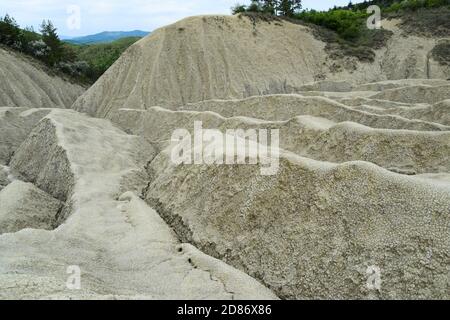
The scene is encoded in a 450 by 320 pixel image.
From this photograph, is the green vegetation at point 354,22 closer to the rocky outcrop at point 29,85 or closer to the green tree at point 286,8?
the green tree at point 286,8

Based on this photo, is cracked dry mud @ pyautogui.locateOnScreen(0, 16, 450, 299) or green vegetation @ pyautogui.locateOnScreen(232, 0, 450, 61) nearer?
cracked dry mud @ pyautogui.locateOnScreen(0, 16, 450, 299)

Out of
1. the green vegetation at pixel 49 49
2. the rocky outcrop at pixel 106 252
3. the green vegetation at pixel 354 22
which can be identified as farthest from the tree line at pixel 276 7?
the rocky outcrop at pixel 106 252

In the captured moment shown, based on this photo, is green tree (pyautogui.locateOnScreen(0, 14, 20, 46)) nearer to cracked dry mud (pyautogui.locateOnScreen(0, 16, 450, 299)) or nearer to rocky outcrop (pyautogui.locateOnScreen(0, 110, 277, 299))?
cracked dry mud (pyautogui.locateOnScreen(0, 16, 450, 299))

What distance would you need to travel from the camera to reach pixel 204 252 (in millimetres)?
7180

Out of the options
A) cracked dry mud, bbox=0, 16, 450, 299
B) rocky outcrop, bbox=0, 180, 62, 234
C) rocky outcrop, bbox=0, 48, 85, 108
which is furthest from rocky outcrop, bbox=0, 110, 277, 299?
rocky outcrop, bbox=0, 48, 85, 108

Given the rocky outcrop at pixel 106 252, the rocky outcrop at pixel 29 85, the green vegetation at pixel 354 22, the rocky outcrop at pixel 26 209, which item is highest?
the green vegetation at pixel 354 22

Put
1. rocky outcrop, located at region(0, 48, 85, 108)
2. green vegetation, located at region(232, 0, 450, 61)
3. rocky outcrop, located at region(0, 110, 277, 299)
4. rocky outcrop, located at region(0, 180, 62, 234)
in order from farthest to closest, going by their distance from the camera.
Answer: green vegetation, located at region(232, 0, 450, 61), rocky outcrop, located at region(0, 48, 85, 108), rocky outcrop, located at region(0, 180, 62, 234), rocky outcrop, located at region(0, 110, 277, 299)

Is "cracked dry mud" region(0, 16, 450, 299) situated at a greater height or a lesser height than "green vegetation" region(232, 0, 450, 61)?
lesser

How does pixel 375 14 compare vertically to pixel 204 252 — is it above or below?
above

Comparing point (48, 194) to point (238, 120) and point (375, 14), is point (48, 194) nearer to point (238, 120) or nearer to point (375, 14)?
point (238, 120)

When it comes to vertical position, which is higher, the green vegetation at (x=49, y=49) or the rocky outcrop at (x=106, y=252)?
the green vegetation at (x=49, y=49)

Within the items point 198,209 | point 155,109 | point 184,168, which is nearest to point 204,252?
point 198,209

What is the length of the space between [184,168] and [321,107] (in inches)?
295

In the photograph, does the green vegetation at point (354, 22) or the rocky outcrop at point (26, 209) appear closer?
the rocky outcrop at point (26, 209)
